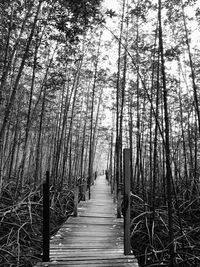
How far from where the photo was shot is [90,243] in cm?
319

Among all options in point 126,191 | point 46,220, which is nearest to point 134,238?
point 126,191

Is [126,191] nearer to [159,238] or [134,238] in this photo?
[159,238]

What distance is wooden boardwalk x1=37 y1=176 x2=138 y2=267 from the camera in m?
Answer: 2.56

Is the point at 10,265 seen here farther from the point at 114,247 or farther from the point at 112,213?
the point at 112,213

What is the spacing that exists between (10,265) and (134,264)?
1737mm

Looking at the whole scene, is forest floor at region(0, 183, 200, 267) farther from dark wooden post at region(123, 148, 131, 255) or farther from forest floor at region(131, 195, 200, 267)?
dark wooden post at region(123, 148, 131, 255)

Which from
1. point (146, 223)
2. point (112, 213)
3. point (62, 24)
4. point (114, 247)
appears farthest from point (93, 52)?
point (114, 247)

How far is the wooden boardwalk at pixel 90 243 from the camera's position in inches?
101

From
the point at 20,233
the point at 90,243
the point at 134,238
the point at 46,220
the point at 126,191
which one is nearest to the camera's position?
the point at 46,220

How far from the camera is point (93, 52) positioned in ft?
28.1

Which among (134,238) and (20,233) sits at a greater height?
(20,233)

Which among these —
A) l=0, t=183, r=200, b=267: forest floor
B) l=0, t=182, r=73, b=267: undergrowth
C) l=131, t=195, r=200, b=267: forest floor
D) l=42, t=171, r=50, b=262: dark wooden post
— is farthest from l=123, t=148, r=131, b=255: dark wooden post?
l=0, t=182, r=73, b=267: undergrowth

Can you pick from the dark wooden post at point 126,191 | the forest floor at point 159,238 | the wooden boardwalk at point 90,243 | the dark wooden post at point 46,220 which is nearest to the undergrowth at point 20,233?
the wooden boardwalk at point 90,243

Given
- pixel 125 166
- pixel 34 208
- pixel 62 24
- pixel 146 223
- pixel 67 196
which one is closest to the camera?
pixel 125 166
